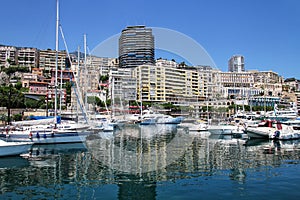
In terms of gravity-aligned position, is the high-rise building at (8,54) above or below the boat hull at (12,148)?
above

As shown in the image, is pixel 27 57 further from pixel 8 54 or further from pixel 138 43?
pixel 138 43

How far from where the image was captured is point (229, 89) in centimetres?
12362

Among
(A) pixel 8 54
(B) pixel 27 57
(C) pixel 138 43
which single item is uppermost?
(A) pixel 8 54

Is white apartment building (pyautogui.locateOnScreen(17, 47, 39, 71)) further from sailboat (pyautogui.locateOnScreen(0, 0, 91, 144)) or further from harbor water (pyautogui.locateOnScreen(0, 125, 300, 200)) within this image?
harbor water (pyautogui.locateOnScreen(0, 125, 300, 200))

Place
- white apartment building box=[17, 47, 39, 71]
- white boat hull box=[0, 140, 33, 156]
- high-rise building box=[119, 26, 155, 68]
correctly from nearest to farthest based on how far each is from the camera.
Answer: high-rise building box=[119, 26, 155, 68] < white boat hull box=[0, 140, 33, 156] < white apartment building box=[17, 47, 39, 71]

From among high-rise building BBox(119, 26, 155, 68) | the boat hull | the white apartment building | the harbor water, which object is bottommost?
the harbor water

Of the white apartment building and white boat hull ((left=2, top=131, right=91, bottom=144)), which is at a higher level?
the white apartment building

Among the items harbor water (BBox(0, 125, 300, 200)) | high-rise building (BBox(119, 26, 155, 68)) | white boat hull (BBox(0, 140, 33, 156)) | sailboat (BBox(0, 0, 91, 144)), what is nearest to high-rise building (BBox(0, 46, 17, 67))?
sailboat (BBox(0, 0, 91, 144))

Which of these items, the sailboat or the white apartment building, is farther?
the white apartment building

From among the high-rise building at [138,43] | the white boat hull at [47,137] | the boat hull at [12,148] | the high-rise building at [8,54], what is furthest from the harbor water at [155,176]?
the high-rise building at [8,54]

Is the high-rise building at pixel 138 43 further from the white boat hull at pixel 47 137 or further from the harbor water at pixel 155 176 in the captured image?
the white boat hull at pixel 47 137

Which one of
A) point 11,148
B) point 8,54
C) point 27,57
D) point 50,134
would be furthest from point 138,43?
point 8,54

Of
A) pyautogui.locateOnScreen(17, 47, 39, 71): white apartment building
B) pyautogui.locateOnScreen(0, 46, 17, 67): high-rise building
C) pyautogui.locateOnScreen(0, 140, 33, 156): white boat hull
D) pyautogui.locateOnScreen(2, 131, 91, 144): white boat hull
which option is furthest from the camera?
pyautogui.locateOnScreen(17, 47, 39, 71): white apartment building

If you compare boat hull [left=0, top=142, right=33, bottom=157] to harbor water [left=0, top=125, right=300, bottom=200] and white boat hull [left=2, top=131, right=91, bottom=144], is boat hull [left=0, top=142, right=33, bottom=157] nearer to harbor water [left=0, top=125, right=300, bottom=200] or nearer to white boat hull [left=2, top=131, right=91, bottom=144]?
harbor water [left=0, top=125, right=300, bottom=200]
